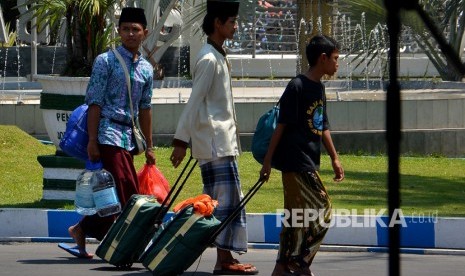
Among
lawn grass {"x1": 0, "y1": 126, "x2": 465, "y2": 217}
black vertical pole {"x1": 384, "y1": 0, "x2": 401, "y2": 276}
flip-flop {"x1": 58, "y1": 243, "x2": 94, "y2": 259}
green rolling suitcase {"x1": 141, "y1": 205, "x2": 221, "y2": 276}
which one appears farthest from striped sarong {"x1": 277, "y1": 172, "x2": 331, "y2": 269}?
black vertical pole {"x1": 384, "y1": 0, "x2": 401, "y2": 276}

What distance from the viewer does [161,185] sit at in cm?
805

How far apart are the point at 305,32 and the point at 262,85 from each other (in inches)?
217

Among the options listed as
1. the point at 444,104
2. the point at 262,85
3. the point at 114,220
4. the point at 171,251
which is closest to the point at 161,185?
the point at 114,220

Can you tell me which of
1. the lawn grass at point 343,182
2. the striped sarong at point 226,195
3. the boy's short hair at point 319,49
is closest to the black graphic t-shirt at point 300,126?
the boy's short hair at point 319,49

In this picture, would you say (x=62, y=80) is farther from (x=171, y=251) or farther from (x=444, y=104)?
(x=444, y=104)

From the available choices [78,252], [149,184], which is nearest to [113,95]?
[149,184]

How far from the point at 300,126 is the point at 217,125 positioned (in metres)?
0.56

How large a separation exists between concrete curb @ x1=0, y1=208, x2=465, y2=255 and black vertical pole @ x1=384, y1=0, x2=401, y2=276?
5748 millimetres

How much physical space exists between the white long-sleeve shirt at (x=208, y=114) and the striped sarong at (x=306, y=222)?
50 centimetres

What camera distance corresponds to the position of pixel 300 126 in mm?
7051

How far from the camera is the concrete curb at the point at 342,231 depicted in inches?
355

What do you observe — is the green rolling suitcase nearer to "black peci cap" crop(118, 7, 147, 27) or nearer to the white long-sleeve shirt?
the white long-sleeve shirt

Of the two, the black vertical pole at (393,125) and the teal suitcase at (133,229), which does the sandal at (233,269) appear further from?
the black vertical pole at (393,125)

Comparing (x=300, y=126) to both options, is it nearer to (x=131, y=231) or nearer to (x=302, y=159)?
(x=302, y=159)
